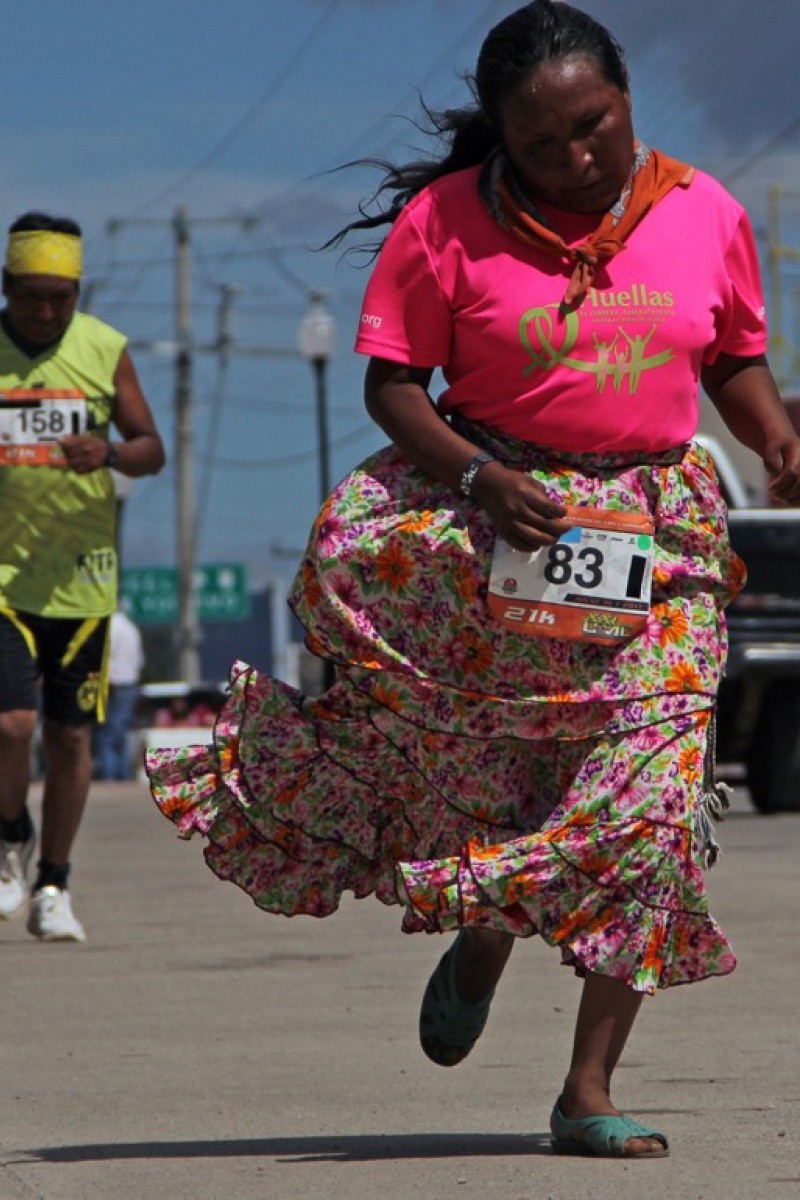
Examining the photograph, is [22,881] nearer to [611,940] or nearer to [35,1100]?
[35,1100]

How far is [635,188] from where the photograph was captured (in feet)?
15.5

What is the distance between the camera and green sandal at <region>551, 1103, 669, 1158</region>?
457 centimetres

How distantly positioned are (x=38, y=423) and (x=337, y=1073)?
10.4ft

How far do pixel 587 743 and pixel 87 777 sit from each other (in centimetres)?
386

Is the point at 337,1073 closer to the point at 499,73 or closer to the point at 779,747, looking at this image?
the point at 499,73

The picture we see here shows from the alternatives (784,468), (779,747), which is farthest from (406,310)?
(779,747)

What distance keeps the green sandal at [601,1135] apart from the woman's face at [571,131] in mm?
1563

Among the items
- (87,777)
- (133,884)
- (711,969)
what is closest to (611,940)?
(711,969)

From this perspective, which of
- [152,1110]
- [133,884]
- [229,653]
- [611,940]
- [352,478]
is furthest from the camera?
[229,653]

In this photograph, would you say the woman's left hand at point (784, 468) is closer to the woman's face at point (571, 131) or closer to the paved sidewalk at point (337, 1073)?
the woman's face at point (571, 131)

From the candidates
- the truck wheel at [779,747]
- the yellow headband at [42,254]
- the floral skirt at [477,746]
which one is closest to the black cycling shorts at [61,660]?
the yellow headband at [42,254]

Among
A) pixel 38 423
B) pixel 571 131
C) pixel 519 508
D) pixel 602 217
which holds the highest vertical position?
pixel 571 131

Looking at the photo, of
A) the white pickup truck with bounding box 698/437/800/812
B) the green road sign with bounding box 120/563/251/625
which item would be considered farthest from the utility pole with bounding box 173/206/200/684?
the white pickup truck with bounding box 698/437/800/812

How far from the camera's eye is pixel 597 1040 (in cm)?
464
